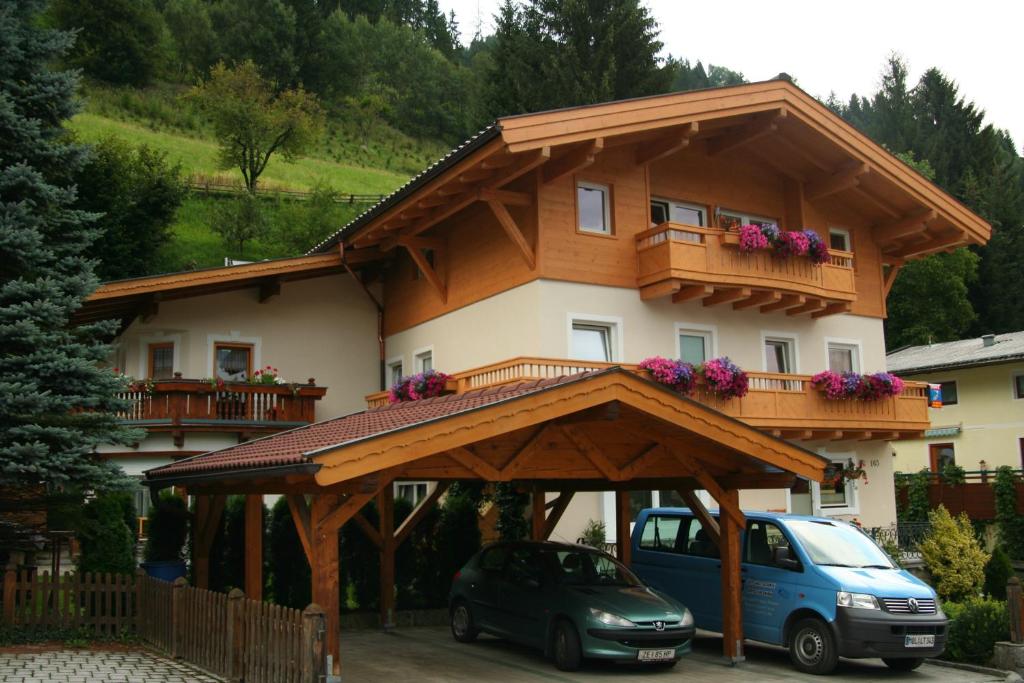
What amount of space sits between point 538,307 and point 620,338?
88.9 inches

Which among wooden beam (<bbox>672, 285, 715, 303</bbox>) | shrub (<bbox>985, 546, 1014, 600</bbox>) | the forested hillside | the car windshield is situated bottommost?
shrub (<bbox>985, 546, 1014, 600</bbox>)

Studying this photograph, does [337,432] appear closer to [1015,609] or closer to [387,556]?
[387,556]

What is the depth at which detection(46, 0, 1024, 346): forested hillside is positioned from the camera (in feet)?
149

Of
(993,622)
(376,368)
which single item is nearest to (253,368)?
(376,368)

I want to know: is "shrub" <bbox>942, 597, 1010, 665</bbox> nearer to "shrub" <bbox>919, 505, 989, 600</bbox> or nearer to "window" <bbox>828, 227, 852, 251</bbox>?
"shrub" <bbox>919, 505, 989, 600</bbox>

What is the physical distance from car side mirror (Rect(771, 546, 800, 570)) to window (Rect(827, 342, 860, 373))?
1310 centimetres

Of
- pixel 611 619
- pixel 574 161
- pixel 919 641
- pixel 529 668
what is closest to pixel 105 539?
pixel 529 668

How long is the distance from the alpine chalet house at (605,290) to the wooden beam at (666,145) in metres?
0.05

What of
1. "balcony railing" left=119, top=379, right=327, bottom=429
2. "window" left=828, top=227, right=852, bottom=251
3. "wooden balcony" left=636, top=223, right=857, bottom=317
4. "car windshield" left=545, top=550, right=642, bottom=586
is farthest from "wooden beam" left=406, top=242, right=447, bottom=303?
"car windshield" left=545, top=550, right=642, bottom=586

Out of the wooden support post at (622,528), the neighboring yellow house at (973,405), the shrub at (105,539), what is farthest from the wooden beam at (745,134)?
the neighboring yellow house at (973,405)

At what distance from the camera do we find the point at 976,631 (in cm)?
1512

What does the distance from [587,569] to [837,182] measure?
15.0 meters

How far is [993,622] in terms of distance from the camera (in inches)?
596

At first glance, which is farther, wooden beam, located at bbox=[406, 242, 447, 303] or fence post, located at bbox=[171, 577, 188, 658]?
wooden beam, located at bbox=[406, 242, 447, 303]
